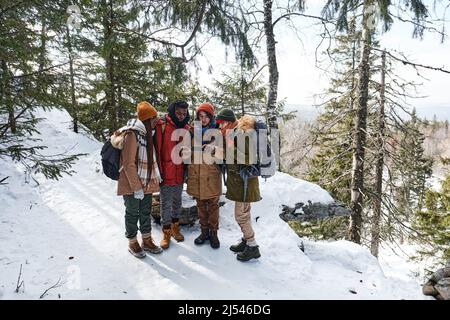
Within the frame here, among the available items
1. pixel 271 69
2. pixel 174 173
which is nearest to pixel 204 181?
pixel 174 173

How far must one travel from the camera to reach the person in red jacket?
5188mm

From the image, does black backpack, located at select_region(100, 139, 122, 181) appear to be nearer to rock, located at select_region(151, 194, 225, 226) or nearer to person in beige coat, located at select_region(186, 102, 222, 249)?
person in beige coat, located at select_region(186, 102, 222, 249)

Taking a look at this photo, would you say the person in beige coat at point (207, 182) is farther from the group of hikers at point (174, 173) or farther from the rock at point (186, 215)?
the rock at point (186, 215)

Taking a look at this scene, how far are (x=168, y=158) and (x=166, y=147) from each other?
192 millimetres

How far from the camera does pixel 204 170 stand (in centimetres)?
522

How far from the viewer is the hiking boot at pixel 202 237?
5512mm

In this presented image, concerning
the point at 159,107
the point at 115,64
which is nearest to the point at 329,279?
the point at 159,107

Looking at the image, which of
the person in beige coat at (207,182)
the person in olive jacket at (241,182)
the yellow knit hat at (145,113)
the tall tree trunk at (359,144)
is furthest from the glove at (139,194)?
the tall tree trunk at (359,144)

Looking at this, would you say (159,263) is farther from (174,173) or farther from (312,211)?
(312,211)

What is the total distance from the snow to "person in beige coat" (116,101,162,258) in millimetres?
470

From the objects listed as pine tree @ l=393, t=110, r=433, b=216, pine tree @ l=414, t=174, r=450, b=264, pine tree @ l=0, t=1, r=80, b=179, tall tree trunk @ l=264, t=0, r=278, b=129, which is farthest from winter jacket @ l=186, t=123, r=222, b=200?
pine tree @ l=414, t=174, r=450, b=264

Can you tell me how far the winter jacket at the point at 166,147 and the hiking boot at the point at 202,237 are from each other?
1.11 m

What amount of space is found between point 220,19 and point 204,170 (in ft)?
8.61

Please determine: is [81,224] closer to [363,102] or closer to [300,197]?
[300,197]
